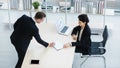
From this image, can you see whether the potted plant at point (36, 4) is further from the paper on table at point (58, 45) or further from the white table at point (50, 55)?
the paper on table at point (58, 45)

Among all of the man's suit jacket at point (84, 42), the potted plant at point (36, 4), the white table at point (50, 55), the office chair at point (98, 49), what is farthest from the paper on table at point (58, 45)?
the potted plant at point (36, 4)

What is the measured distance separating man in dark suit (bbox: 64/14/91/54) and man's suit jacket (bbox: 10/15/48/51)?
529 mm

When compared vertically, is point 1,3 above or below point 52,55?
above

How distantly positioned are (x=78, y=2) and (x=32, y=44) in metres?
1.83

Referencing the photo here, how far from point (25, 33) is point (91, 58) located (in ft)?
5.35

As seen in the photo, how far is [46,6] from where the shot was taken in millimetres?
5789

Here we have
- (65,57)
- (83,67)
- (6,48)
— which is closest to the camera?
(65,57)

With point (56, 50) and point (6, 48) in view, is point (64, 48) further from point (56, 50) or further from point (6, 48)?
point (6, 48)

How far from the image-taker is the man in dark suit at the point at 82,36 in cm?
438

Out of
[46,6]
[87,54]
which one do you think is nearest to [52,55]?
[87,54]

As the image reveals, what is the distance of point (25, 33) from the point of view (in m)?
4.04

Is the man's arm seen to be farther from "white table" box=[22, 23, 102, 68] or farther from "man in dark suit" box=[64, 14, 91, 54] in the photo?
"man in dark suit" box=[64, 14, 91, 54]

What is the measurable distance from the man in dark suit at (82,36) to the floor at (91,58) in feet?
2.01

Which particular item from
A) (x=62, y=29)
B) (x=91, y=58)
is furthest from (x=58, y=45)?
(x=91, y=58)
